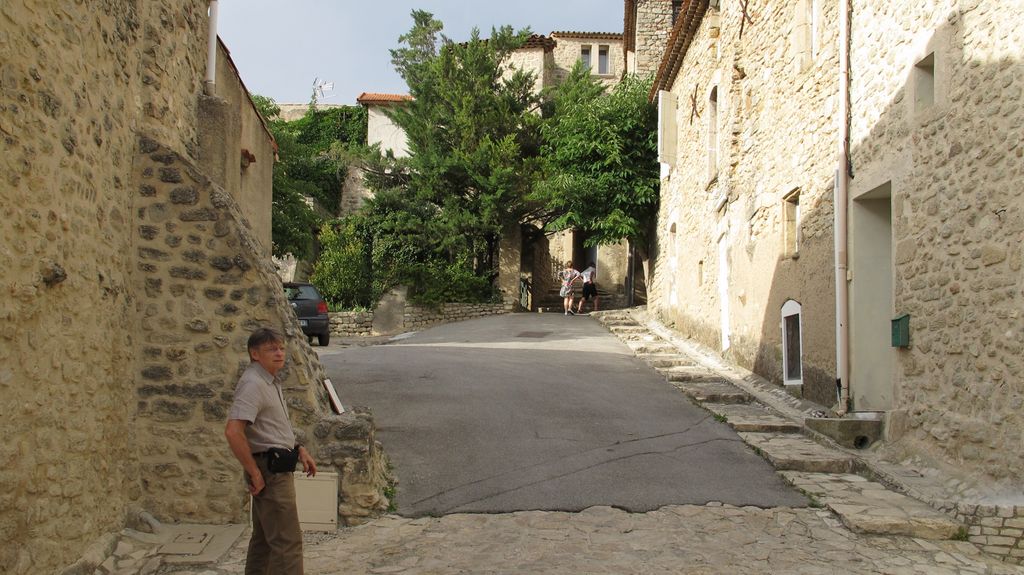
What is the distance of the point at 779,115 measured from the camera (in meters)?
10.5

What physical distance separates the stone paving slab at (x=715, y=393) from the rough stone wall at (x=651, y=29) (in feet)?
58.5

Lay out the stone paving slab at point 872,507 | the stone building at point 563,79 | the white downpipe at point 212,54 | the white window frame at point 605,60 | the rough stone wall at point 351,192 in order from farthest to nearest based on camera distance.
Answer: the white window frame at point 605,60 < the rough stone wall at point 351,192 < the stone building at point 563,79 < the white downpipe at point 212,54 < the stone paving slab at point 872,507

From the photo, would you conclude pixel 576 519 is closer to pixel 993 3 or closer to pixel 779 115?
pixel 993 3

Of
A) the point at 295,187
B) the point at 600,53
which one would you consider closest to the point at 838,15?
the point at 295,187

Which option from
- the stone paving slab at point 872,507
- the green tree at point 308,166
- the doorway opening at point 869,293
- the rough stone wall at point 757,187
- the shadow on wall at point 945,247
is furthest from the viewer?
the green tree at point 308,166

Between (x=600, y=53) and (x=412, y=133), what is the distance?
39.9 ft

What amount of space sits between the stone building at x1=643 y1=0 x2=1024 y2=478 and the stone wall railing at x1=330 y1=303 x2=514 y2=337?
10394 mm

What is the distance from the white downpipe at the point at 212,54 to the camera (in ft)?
22.6

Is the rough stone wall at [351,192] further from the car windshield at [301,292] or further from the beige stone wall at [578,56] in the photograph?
the car windshield at [301,292]

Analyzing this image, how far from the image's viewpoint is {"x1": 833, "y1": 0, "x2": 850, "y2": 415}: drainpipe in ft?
26.0

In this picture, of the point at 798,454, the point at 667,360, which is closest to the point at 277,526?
the point at 798,454

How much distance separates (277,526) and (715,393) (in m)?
6.84

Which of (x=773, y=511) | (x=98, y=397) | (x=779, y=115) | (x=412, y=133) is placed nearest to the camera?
(x=98, y=397)

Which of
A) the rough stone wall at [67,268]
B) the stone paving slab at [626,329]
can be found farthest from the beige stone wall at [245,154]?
the stone paving slab at [626,329]
